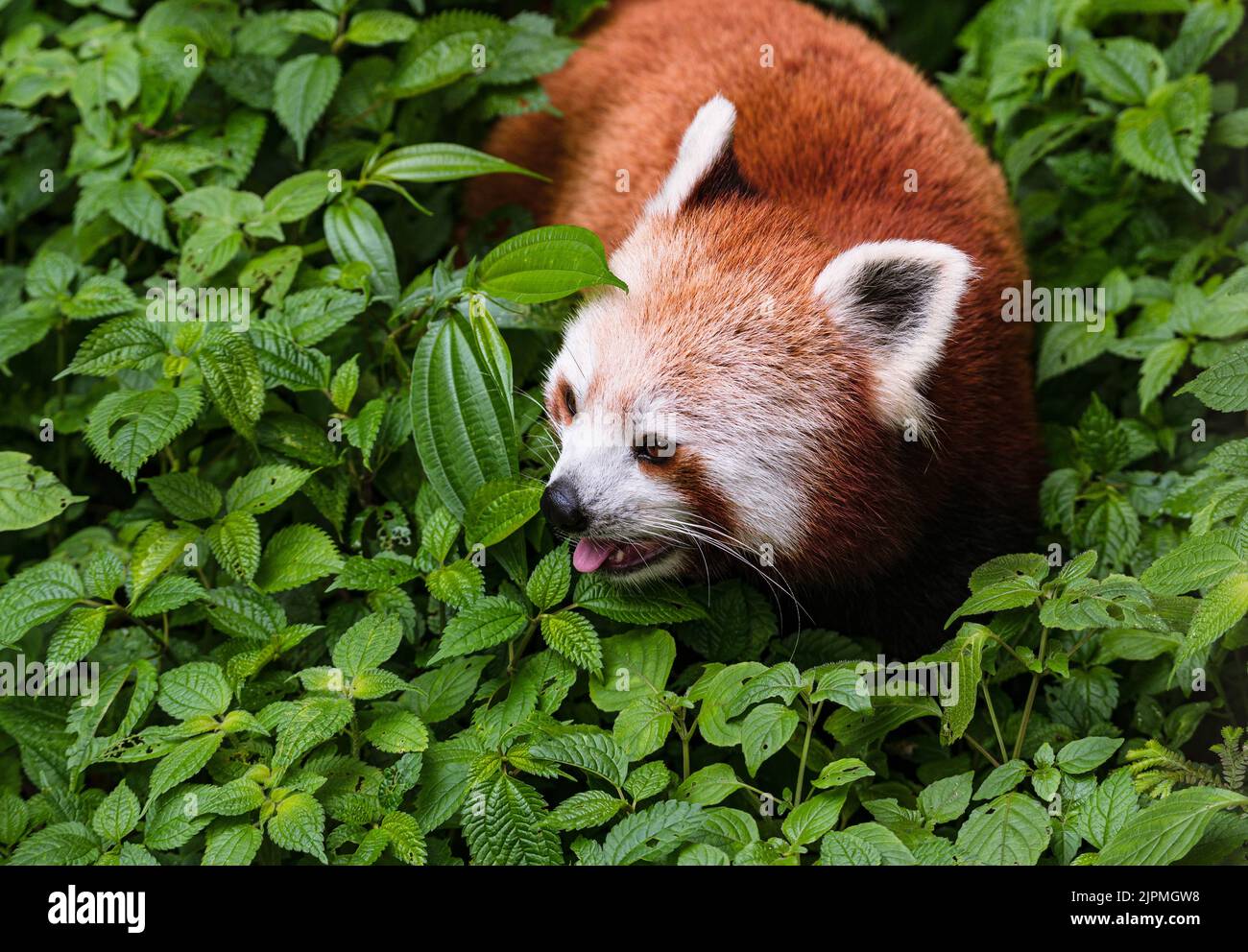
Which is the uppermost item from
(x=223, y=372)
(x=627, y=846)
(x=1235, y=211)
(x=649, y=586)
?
(x=1235, y=211)

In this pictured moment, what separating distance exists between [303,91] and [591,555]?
1.80 metres

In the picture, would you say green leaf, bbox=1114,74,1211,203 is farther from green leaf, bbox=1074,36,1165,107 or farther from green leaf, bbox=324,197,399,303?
green leaf, bbox=324,197,399,303

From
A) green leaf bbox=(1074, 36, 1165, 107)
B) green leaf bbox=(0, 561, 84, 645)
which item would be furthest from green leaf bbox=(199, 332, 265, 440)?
green leaf bbox=(1074, 36, 1165, 107)

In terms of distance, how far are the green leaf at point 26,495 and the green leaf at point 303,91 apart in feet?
3.96

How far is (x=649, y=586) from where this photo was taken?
288 cm

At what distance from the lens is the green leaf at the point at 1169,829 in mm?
2215

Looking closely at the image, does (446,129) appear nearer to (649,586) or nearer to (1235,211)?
(649,586)

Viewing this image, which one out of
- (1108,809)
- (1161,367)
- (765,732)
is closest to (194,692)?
(765,732)

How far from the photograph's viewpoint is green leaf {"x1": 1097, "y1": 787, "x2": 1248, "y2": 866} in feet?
7.27

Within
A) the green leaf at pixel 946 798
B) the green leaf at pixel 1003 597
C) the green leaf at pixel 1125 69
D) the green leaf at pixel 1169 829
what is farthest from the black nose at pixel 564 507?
the green leaf at pixel 1125 69

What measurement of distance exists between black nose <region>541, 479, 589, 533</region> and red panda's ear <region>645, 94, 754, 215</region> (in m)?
0.84
